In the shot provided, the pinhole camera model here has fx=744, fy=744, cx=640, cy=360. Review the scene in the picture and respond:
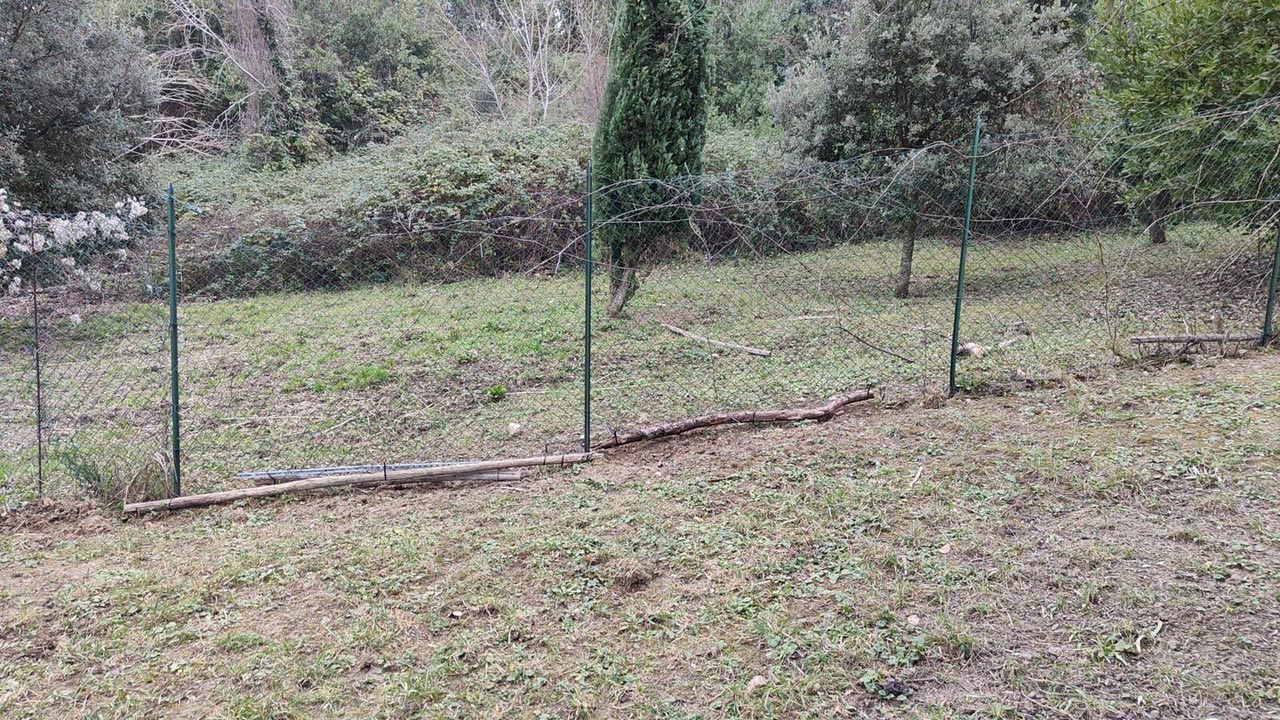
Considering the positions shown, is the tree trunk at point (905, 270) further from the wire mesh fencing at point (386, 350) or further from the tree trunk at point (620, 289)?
the wire mesh fencing at point (386, 350)

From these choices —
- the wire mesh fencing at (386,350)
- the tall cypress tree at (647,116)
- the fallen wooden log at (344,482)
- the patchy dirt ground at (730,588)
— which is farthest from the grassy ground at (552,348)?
the patchy dirt ground at (730,588)

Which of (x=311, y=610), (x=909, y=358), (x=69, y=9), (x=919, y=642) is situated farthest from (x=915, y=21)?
(x=69, y=9)

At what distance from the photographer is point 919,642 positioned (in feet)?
7.83

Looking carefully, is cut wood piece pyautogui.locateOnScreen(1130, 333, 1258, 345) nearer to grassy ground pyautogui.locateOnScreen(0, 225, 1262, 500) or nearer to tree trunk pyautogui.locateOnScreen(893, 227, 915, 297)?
grassy ground pyautogui.locateOnScreen(0, 225, 1262, 500)

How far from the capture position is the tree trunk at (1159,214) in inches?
255

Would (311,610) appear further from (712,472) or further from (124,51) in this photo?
(124,51)

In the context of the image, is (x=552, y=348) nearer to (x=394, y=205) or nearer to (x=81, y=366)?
(x=394, y=205)

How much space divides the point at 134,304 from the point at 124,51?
3.78 m

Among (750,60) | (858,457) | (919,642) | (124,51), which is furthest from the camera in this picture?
(750,60)

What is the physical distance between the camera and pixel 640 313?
8141 millimetres

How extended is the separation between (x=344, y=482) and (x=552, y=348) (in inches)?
118

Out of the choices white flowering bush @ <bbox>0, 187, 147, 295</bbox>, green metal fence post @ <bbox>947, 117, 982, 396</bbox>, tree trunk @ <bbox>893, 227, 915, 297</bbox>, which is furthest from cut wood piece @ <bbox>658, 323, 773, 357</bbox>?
white flowering bush @ <bbox>0, 187, 147, 295</bbox>

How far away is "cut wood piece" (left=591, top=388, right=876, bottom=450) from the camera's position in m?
4.47

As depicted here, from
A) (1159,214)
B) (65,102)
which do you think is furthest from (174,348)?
(1159,214)
